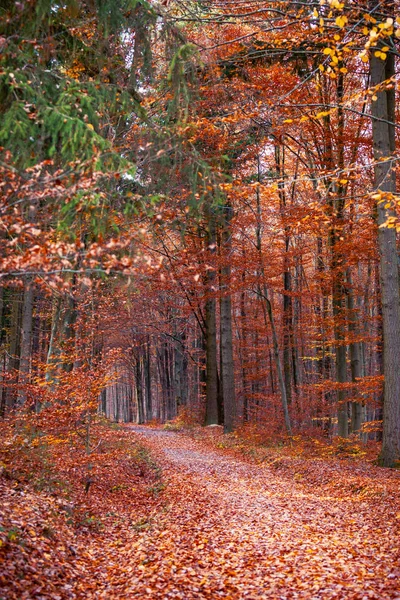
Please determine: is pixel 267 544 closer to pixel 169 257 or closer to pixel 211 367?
pixel 169 257

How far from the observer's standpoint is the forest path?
531 centimetres

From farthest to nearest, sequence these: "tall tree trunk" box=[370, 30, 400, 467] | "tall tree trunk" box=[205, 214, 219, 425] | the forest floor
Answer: "tall tree trunk" box=[205, 214, 219, 425], "tall tree trunk" box=[370, 30, 400, 467], the forest floor

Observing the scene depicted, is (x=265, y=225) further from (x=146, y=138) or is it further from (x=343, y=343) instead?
(x=146, y=138)

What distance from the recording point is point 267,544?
6.64 m

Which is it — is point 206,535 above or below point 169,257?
below

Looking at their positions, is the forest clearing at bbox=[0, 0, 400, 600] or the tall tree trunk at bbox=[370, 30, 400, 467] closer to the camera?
the forest clearing at bbox=[0, 0, 400, 600]

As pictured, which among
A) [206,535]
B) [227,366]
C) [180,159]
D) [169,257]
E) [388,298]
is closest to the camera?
[180,159]

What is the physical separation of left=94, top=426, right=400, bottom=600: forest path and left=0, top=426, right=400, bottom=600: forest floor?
0.06 ft

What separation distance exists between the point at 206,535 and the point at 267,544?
3.07 feet

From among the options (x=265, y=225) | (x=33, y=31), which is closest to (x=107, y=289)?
(x=265, y=225)

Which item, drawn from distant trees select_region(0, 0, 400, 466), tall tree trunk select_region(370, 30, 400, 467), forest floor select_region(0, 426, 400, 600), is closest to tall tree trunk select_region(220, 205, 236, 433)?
distant trees select_region(0, 0, 400, 466)

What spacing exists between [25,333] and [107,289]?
264 centimetres

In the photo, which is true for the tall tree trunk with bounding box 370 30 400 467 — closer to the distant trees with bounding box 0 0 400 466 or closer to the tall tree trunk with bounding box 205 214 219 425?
the distant trees with bounding box 0 0 400 466

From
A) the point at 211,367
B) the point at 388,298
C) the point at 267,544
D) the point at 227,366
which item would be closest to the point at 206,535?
the point at 267,544
